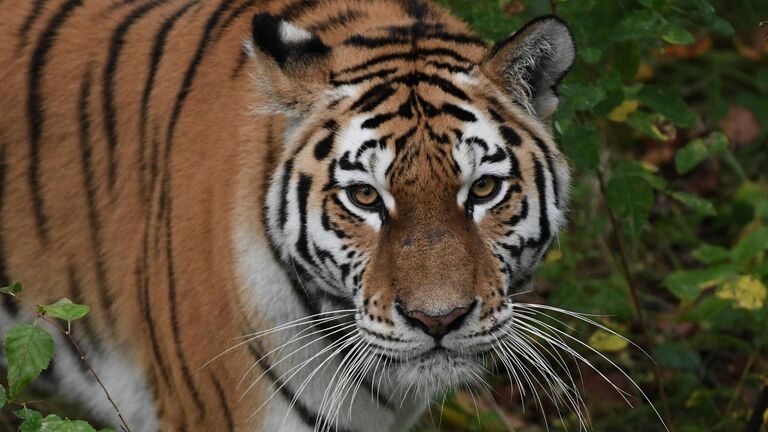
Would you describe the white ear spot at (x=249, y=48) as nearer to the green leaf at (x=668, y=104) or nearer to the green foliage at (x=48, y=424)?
the green foliage at (x=48, y=424)

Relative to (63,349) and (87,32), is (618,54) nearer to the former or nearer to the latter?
(87,32)

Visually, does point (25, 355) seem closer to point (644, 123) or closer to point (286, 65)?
point (286, 65)

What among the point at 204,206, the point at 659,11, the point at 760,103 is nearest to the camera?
the point at 204,206

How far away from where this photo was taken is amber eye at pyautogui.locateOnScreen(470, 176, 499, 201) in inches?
112

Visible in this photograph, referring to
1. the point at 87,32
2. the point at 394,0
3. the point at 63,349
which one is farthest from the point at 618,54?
the point at 63,349

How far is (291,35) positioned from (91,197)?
85cm

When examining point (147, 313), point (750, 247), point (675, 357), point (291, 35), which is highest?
point (291, 35)

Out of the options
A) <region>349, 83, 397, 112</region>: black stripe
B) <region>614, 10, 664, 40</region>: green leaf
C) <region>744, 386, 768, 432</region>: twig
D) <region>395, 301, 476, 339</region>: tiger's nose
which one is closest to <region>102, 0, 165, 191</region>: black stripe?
<region>349, 83, 397, 112</region>: black stripe

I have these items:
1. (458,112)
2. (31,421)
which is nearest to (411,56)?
(458,112)

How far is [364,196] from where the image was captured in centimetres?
283

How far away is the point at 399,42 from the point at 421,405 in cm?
94

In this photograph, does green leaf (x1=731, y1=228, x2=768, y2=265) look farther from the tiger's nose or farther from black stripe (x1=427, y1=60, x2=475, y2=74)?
the tiger's nose

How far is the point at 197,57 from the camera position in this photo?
3309mm

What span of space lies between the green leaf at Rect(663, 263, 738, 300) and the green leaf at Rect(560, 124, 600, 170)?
672 millimetres
